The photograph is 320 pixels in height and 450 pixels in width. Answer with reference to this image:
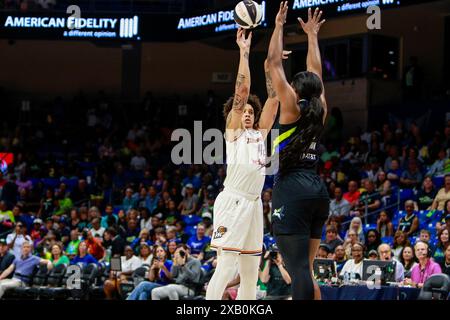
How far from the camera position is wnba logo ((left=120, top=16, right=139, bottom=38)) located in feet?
72.1

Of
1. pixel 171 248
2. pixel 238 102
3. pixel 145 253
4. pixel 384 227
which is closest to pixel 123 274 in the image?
pixel 145 253

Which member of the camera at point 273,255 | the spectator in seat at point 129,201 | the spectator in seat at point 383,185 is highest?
the spectator in seat at point 383,185

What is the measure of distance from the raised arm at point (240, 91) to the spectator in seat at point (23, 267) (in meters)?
10.2

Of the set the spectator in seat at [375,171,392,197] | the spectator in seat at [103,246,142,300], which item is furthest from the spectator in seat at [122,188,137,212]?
the spectator in seat at [375,171,392,197]

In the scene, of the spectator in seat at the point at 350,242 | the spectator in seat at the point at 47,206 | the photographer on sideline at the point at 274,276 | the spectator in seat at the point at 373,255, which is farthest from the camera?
the spectator in seat at the point at 47,206

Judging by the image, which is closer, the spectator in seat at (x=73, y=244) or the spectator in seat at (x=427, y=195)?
the spectator in seat at (x=427, y=195)

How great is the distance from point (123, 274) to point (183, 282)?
6.40ft

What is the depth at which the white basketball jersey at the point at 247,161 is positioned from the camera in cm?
685

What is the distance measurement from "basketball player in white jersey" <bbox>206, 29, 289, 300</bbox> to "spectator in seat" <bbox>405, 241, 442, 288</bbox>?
205 inches

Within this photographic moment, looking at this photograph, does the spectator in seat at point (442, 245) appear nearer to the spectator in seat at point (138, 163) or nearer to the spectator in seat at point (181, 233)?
the spectator in seat at point (181, 233)

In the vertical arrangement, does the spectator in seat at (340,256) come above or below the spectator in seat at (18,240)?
above

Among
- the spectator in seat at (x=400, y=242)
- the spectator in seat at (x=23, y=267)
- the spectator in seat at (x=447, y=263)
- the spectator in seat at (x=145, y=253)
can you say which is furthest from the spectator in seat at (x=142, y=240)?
the spectator in seat at (x=447, y=263)
